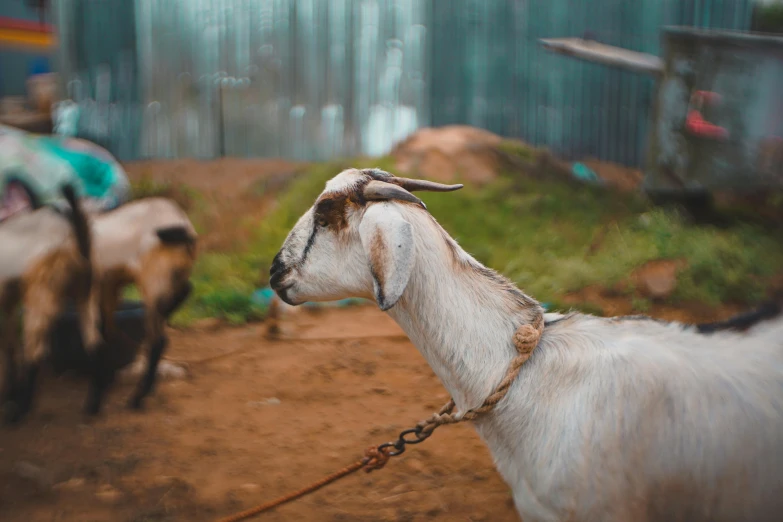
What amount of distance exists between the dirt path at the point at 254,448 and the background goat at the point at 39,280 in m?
0.25

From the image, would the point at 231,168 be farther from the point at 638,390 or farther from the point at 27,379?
the point at 638,390

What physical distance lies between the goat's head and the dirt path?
1.26 metres

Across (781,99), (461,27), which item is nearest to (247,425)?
(781,99)

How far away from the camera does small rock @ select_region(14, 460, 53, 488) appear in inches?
131

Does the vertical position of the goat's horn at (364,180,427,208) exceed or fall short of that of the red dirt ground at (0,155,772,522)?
it exceeds it

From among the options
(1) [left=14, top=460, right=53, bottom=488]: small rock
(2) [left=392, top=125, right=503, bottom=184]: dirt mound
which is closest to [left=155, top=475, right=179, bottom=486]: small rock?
Result: (1) [left=14, top=460, right=53, bottom=488]: small rock

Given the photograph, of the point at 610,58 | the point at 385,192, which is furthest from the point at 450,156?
the point at 385,192

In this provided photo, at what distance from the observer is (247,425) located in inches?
154

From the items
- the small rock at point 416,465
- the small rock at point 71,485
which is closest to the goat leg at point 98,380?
the small rock at point 71,485

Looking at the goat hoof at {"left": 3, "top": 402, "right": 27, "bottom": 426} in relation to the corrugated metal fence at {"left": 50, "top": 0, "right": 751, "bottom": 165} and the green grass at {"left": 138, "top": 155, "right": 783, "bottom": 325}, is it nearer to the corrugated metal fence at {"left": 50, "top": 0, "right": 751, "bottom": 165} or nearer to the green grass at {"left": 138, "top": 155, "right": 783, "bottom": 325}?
the green grass at {"left": 138, "top": 155, "right": 783, "bottom": 325}

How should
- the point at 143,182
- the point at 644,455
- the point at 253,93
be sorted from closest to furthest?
1. the point at 644,455
2. the point at 143,182
3. the point at 253,93

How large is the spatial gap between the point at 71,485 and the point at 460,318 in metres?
2.35

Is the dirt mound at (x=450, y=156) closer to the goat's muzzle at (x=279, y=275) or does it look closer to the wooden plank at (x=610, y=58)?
the wooden plank at (x=610, y=58)

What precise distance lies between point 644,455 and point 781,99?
5.21 metres
